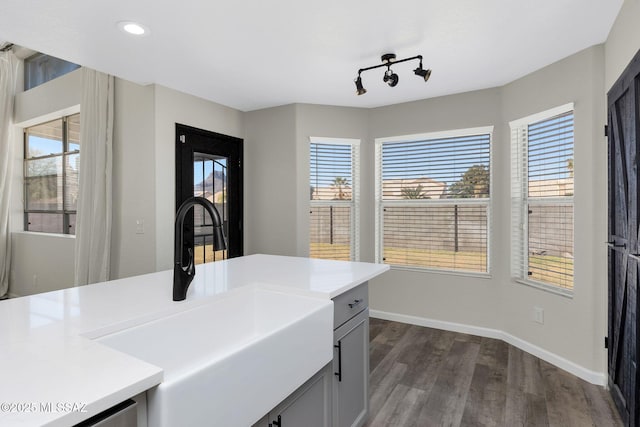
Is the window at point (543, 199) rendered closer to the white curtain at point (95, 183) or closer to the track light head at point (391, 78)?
the track light head at point (391, 78)

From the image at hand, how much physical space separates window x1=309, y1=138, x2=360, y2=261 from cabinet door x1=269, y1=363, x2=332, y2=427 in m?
2.51

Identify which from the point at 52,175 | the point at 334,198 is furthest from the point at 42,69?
the point at 334,198

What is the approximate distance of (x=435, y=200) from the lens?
3805 millimetres

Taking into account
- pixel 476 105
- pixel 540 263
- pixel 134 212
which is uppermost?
pixel 476 105

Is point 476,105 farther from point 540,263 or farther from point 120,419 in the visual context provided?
point 120,419

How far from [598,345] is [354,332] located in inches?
81.1

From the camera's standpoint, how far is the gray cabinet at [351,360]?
1691mm

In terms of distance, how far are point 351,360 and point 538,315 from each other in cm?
216

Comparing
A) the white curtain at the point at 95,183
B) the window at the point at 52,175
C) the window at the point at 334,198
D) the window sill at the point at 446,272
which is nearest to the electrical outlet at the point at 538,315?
the window sill at the point at 446,272

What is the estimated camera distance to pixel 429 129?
3771 mm

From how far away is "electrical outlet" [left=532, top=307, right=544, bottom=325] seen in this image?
3.03m

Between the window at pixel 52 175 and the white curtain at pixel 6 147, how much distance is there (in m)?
0.21

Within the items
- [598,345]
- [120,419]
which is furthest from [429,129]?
[120,419]

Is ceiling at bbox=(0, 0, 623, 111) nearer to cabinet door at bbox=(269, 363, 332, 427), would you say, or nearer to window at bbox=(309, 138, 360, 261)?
window at bbox=(309, 138, 360, 261)
